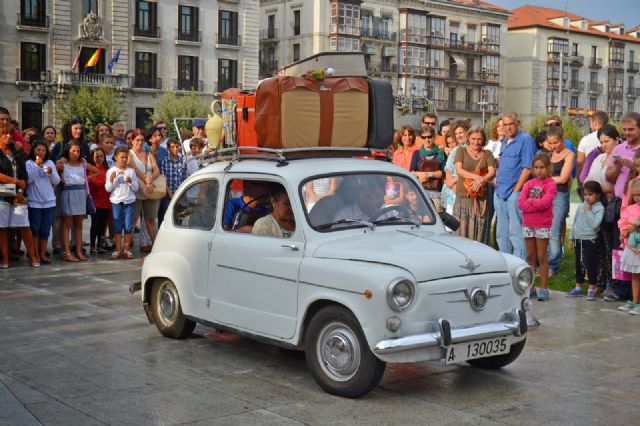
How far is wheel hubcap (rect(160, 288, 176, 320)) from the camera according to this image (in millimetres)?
9445

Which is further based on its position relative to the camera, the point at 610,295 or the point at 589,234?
the point at 589,234

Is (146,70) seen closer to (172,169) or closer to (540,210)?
(172,169)

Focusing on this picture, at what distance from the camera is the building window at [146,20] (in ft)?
222

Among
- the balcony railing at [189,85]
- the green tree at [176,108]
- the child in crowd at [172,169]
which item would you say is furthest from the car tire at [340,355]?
the balcony railing at [189,85]

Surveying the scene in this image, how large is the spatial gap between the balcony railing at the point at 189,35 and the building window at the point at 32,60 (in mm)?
11140

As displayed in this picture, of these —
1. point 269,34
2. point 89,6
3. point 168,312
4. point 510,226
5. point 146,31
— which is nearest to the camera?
point 168,312

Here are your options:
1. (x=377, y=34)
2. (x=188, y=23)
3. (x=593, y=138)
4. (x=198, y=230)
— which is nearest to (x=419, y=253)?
(x=198, y=230)

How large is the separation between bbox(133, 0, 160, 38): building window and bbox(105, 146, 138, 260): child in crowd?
5339 cm

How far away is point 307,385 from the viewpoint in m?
7.65

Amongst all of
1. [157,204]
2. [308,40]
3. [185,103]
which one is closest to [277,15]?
[308,40]

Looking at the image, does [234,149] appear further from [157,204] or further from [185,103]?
[185,103]

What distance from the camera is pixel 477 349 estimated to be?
7340mm

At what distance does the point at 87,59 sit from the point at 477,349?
61797 mm

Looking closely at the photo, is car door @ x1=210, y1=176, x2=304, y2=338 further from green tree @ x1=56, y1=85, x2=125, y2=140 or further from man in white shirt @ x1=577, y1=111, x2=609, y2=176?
green tree @ x1=56, y1=85, x2=125, y2=140
